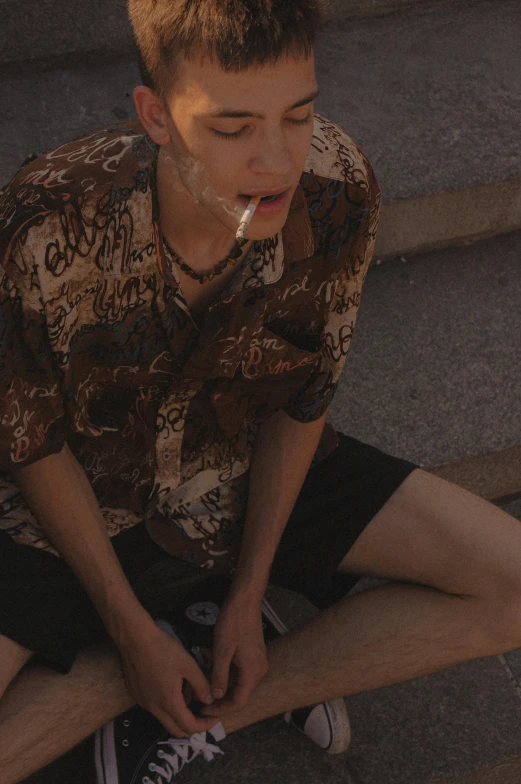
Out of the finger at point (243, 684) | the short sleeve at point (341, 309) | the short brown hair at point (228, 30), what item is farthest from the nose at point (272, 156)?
the finger at point (243, 684)

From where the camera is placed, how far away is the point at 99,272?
163 cm

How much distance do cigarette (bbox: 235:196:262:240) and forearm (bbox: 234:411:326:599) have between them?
51cm

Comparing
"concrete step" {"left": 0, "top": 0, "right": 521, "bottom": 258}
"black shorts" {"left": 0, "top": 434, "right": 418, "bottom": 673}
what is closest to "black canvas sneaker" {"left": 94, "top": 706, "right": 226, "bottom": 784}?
"black shorts" {"left": 0, "top": 434, "right": 418, "bottom": 673}

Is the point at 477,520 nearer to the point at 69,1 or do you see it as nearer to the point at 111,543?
the point at 111,543

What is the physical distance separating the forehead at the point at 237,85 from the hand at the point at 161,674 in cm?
95

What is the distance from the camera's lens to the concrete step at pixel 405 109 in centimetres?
273

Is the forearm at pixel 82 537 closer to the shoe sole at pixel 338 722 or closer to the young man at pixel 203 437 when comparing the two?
the young man at pixel 203 437

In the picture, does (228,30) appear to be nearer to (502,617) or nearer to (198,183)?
(198,183)

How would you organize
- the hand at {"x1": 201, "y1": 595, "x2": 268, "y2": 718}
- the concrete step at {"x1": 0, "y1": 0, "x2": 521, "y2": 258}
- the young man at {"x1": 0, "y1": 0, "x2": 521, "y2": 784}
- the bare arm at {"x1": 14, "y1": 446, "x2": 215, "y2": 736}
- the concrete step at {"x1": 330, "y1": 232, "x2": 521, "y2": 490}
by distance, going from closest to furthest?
the young man at {"x1": 0, "y1": 0, "x2": 521, "y2": 784}
the bare arm at {"x1": 14, "y1": 446, "x2": 215, "y2": 736}
the hand at {"x1": 201, "y1": 595, "x2": 268, "y2": 718}
the concrete step at {"x1": 330, "y1": 232, "x2": 521, "y2": 490}
the concrete step at {"x1": 0, "y1": 0, "x2": 521, "y2": 258}

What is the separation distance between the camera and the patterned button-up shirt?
5.20 feet

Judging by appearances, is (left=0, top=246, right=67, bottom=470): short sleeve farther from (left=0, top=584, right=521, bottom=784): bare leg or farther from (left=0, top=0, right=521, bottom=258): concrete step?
(left=0, top=0, right=521, bottom=258): concrete step

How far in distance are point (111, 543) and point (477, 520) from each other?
75cm

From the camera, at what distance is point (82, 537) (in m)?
1.76

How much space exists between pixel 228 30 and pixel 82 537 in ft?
3.06
